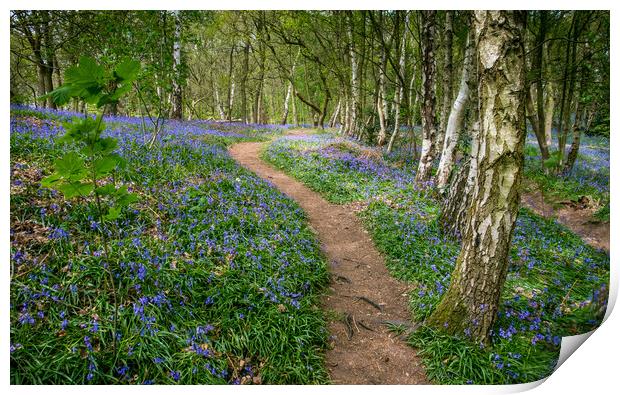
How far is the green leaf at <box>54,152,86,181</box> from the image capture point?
2.22 metres

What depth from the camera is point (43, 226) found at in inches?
142

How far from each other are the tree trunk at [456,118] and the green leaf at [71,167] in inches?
259

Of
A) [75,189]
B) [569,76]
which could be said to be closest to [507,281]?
[75,189]

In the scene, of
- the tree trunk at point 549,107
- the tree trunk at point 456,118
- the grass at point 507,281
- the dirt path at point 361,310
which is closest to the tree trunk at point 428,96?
the grass at point 507,281

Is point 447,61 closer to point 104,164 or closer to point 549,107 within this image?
point 104,164

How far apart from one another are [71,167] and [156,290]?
63.9 inches

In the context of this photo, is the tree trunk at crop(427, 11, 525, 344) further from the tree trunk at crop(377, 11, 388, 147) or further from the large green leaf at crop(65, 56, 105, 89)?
the tree trunk at crop(377, 11, 388, 147)

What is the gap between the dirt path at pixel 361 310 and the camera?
3370mm

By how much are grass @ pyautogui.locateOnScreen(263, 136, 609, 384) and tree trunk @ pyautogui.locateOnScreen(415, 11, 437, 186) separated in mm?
649

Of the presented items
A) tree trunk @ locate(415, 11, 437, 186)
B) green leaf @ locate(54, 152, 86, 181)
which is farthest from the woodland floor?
green leaf @ locate(54, 152, 86, 181)

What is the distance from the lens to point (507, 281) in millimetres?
4395
